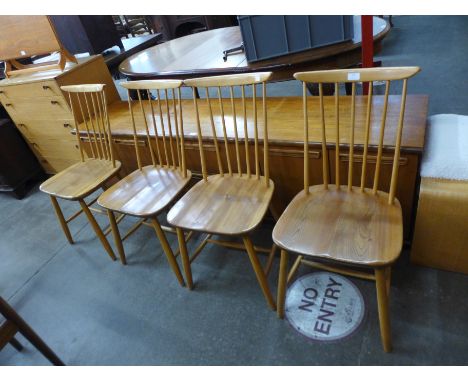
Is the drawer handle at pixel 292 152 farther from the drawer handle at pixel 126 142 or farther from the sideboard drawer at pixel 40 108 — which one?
the sideboard drawer at pixel 40 108

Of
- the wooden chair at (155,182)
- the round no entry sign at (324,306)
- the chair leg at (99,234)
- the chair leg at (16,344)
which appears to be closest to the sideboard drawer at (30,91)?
the wooden chair at (155,182)

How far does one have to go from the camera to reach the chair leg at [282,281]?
1275mm

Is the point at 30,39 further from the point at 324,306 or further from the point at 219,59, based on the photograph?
the point at 324,306

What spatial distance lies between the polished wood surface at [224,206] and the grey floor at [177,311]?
513 millimetres

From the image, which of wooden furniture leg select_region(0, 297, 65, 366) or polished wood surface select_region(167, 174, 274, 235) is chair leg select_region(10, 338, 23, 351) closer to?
wooden furniture leg select_region(0, 297, 65, 366)

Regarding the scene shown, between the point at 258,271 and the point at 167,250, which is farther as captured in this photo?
the point at 167,250

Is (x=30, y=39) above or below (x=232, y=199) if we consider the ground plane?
above

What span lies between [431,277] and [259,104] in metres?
1.31

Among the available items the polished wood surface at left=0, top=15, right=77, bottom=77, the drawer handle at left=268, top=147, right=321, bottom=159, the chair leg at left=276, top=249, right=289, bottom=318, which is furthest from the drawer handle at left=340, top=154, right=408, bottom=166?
the polished wood surface at left=0, top=15, right=77, bottom=77

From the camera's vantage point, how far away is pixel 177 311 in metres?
1.64

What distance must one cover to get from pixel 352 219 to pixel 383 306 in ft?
1.10

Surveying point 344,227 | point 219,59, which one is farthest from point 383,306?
point 219,59
